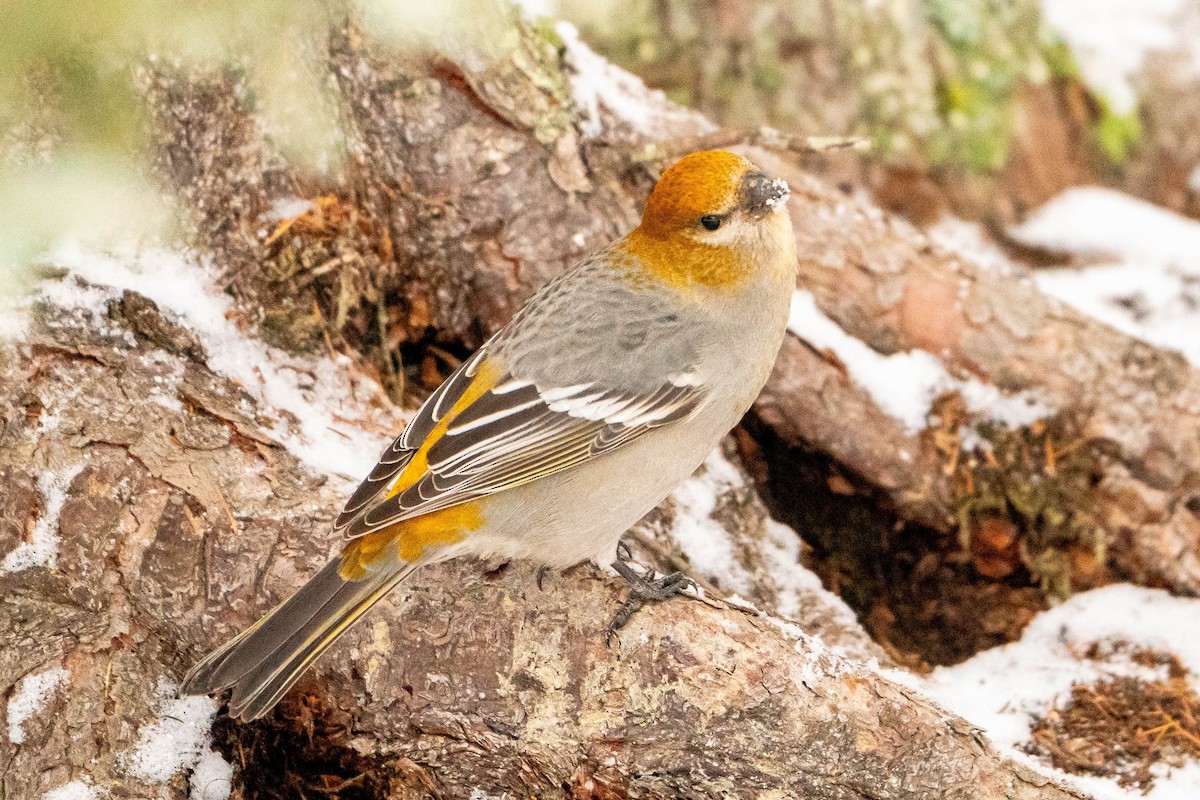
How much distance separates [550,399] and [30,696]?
1569 mm

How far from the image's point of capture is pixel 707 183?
132 inches

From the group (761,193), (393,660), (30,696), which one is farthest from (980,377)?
(30,696)

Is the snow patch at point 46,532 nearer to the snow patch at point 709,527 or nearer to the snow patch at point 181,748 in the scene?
the snow patch at point 181,748

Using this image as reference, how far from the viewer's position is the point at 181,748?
304cm

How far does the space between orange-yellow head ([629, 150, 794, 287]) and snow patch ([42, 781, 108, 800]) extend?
6.90 ft

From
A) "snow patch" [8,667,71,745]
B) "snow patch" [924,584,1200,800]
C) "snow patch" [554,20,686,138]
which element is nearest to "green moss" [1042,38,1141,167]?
"snow patch" [554,20,686,138]

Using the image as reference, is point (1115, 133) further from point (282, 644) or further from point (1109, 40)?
point (282, 644)

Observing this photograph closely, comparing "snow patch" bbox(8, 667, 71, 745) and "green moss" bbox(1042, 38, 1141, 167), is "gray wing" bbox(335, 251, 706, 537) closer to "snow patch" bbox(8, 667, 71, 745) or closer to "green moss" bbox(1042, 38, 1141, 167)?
"snow patch" bbox(8, 667, 71, 745)

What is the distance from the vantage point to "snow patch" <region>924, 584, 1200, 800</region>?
3670 millimetres

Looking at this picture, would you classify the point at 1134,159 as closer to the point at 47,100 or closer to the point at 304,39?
the point at 304,39

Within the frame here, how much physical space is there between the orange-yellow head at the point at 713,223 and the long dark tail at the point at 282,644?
1.32 meters

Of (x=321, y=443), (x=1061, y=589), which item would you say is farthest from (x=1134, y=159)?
(x=321, y=443)

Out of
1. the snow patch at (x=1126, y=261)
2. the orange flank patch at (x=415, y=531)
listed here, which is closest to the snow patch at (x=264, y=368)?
the orange flank patch at (x=415, y=531)

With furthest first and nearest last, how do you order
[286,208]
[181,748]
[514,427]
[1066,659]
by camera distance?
[1066,659]
[286,208]
[514,427]
[181,748]
